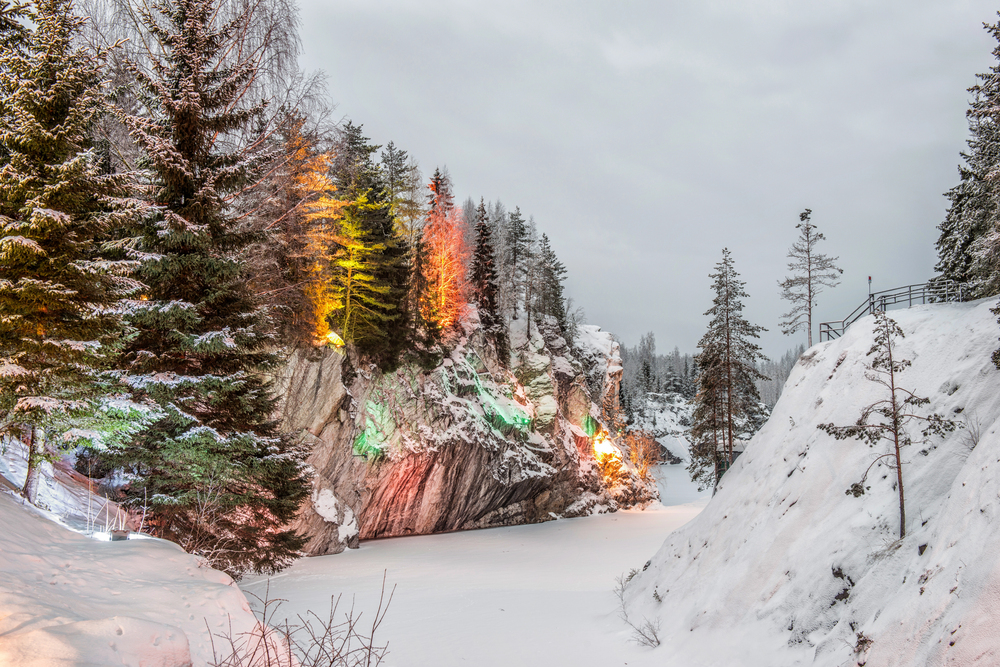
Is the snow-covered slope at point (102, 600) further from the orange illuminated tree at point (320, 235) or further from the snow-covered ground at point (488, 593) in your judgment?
the orange illuminated tree at point (320, 235)

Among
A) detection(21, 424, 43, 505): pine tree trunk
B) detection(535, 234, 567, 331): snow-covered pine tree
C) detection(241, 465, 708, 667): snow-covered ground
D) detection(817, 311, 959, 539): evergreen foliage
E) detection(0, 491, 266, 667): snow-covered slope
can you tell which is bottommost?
detection(241, 465, 708, 667): snow-covered ground

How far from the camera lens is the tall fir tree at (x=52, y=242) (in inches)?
287

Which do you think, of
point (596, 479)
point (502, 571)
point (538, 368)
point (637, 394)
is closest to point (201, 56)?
point (502, 571)

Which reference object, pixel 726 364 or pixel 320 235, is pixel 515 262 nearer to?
pixel 726 364

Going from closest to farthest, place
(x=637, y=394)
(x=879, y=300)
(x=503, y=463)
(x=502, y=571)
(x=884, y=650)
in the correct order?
1. (x=884, y=650)
2. (x=879, y=300)
3. (x=502, y=571)
4. (x=503, y=463)
5. (x=637, y=394)

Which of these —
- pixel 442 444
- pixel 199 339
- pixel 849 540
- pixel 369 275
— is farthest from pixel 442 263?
pixel 849 540

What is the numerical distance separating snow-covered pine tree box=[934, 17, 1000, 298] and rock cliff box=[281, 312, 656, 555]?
18697 millimetres

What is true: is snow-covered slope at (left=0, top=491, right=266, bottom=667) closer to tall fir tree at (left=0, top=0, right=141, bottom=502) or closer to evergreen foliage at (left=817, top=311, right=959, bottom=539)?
tall fir tree at (left=0, top=0, right=141, bottom=502)

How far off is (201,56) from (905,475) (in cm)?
1497

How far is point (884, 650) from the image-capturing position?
555 centimetres

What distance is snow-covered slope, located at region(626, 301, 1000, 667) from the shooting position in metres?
5.39

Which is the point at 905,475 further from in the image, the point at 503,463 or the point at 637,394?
the point at 637,394

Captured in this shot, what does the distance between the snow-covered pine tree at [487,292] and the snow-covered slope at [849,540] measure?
25.2m

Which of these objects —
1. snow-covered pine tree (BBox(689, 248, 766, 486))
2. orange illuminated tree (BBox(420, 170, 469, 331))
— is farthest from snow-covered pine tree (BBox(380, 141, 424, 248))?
snow-covered pine tree (BBox(689, 248, 766, 486))
